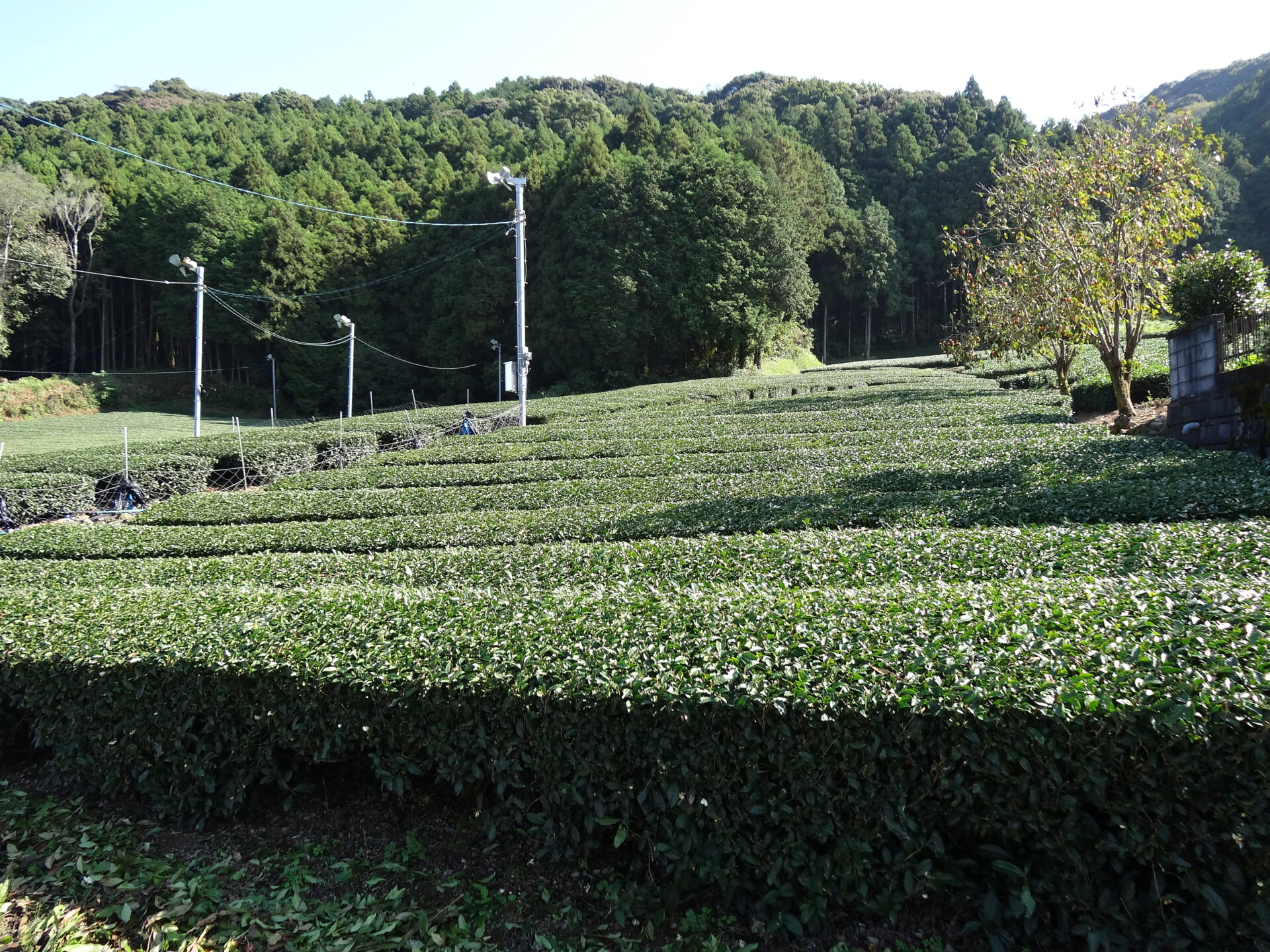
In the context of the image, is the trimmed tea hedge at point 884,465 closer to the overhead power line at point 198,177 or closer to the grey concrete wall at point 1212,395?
the grey concrete wall at point 1212,395

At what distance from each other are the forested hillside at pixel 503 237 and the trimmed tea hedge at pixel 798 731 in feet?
133

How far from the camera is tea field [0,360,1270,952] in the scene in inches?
107

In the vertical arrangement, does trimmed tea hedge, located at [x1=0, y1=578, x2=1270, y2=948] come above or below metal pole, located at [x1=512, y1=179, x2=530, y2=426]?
below

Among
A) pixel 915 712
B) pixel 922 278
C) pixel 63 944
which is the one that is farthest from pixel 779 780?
pixel 922 278

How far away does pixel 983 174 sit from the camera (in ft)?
205

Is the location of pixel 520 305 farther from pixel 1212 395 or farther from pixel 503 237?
pixel 503 237

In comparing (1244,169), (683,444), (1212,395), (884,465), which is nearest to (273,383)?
(683,444)

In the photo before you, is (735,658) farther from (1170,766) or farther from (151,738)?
(151,738)

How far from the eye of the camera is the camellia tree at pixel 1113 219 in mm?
13977

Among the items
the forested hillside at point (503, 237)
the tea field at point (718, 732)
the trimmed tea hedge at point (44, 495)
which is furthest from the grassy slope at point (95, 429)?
the tea field at point (718, 732)

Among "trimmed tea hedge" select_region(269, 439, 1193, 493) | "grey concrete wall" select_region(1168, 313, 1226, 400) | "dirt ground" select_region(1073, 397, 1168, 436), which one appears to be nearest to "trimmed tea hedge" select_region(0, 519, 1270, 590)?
"trimmed tea hedge" select_region(269, 439, 1193, 493)

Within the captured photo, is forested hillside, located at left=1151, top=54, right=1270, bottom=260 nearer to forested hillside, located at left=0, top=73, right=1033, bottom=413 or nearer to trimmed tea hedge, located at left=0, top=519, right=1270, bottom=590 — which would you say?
forested hillside, located at left=0, top=73, right=1033, bottom=413

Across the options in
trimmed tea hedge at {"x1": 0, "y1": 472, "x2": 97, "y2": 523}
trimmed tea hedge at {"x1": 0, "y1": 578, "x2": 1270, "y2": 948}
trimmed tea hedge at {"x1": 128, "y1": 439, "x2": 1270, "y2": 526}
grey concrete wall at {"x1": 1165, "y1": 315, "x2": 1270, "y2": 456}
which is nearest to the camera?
trimmed tea hedge at {"x1": 0, "y1": 578, "x2": 1270, "y2": 948}

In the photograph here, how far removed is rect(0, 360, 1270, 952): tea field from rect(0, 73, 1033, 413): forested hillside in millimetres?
39131
